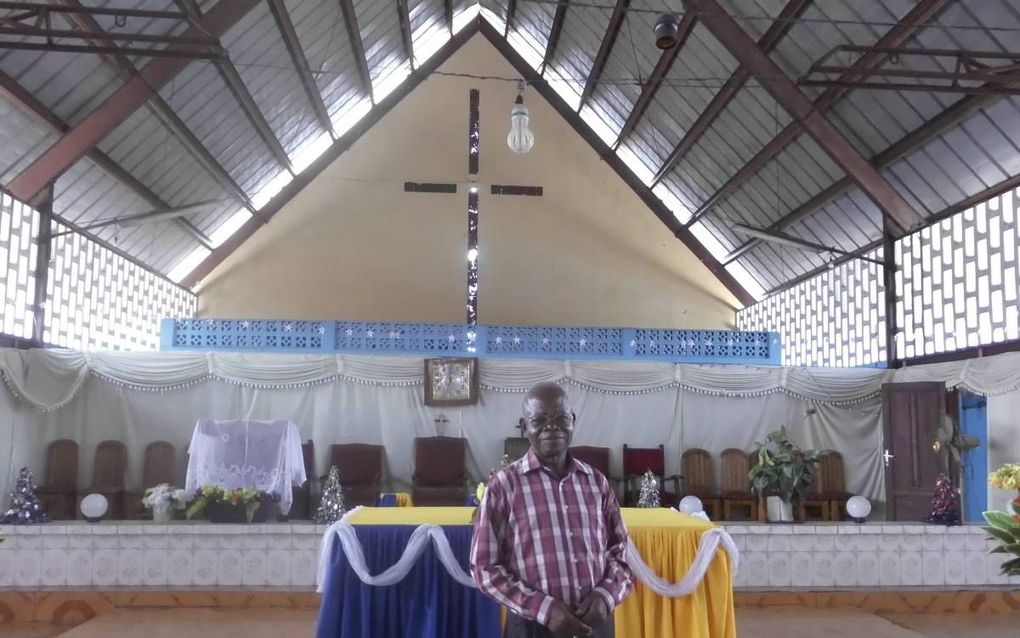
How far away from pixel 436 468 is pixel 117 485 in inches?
143

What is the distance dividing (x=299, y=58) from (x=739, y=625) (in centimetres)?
880

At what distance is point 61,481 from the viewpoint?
28.9 ft

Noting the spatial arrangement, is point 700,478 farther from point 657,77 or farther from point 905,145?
point 657,77

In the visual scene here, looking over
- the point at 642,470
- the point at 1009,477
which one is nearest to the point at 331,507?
the point at 1009,477

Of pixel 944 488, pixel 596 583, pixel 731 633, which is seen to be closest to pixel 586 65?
pixel 944 488

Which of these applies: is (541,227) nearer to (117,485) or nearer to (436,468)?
(436,468)

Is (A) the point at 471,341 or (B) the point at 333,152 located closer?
(A) the point at 471,341

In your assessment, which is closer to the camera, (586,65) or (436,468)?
(436,468)

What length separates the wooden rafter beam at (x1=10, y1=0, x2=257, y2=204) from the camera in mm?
8492

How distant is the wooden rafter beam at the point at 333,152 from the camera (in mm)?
Answer: 13383

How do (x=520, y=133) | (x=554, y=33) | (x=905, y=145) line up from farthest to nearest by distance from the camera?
(x=554, y=33) → (x=905, y=145) → (x=520, y=133)

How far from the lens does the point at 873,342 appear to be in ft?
34.8

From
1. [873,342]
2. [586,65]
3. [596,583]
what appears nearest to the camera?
[596,583]

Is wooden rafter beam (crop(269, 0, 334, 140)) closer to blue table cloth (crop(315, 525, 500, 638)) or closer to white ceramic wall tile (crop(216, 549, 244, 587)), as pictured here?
white ceramic wall tile (crop(216, 549, 244, 587))
